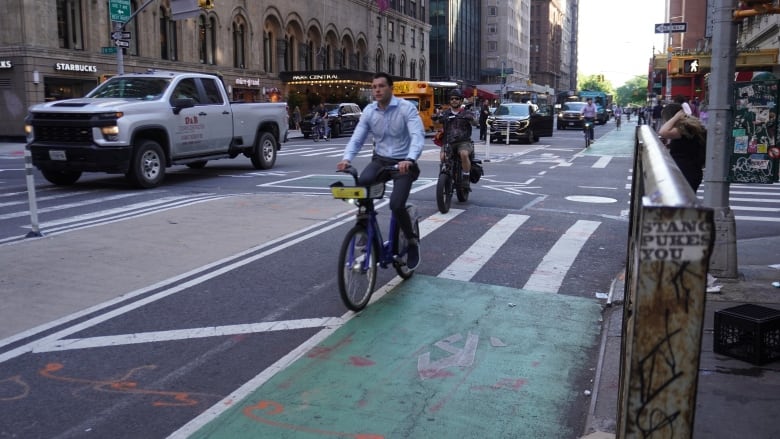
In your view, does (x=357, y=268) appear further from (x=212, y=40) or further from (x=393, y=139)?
(x=212, y=40)

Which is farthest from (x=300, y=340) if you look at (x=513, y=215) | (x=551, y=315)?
(x=513, y=215)

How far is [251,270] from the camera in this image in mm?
7480

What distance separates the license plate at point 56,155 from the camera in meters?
13.3

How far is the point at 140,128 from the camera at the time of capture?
13773 mm

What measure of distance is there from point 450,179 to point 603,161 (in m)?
12.7

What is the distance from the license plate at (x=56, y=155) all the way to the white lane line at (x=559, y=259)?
935 centimetres

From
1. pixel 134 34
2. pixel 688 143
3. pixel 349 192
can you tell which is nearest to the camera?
pixel 349 192

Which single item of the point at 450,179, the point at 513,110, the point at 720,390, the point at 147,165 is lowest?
the point at 720,390

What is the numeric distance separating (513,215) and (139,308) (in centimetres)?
658

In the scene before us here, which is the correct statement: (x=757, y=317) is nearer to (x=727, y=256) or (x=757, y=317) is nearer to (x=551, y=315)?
(x=551, y=315)

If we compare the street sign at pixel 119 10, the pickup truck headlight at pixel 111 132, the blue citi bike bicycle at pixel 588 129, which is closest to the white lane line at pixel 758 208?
the pickup truck headlight at pixel 111 132

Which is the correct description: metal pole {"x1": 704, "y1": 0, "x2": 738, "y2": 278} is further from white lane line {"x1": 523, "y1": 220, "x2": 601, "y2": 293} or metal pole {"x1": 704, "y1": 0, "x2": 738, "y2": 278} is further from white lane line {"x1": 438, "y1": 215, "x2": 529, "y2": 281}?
white lane line {"x1": 438, "y1": 215, "x2": 529, "y2": 281}

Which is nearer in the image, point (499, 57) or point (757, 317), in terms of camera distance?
point (757, 317)

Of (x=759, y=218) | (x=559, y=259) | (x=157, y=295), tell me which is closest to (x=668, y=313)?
(x=157, y=295)
